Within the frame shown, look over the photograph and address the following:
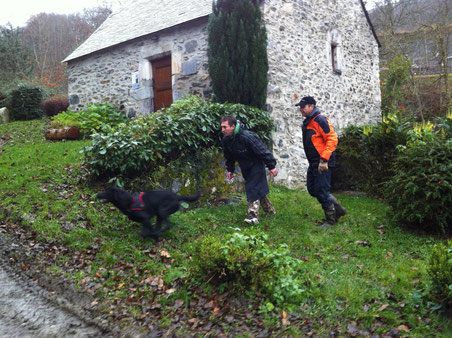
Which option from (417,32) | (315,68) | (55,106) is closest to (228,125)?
(315,68)

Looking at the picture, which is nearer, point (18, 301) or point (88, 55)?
point (18, 301)

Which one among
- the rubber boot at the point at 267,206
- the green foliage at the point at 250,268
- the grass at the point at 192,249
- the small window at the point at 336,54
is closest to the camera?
the grass at the point at 192,249

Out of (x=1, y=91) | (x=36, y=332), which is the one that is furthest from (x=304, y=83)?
(x=1, y=91)

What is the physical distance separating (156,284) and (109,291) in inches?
19.0

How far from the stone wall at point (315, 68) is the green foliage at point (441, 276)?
18.6ft

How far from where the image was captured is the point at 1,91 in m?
16.5

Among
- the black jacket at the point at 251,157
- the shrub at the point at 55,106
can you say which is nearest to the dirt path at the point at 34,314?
the black jacket at the point at 251,157

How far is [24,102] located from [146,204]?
39.4 ft

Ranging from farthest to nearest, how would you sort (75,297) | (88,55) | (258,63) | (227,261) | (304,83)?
(88,55)
(304,83)
(258,63)
(75,297)
(227,261)

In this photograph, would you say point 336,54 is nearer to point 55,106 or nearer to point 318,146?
point 318,146

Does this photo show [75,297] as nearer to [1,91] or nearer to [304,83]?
[304,83]

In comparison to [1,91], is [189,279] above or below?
below

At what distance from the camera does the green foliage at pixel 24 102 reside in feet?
46.7

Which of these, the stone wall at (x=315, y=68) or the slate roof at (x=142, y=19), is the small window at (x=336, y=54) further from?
the slate roof at (x=142, y=19)
